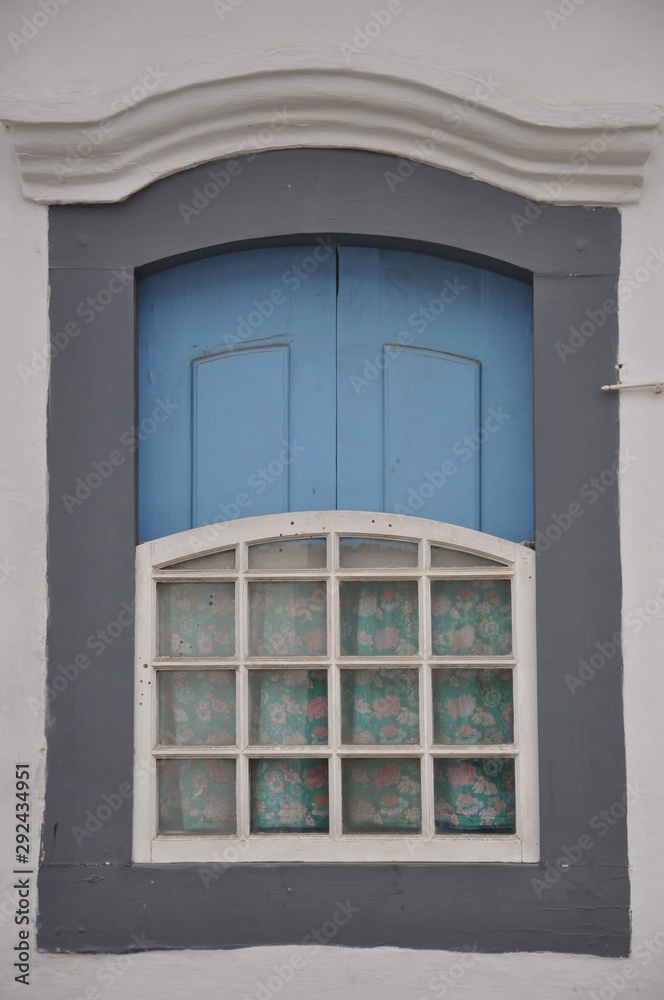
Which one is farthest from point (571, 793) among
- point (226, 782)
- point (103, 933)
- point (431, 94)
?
point (431, 94)

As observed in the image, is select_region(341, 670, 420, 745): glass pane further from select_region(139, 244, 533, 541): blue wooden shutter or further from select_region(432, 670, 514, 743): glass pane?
select_region(139, 244, 533, 541): blue wooden shutter

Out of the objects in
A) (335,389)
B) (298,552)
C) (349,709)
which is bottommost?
(349,709)

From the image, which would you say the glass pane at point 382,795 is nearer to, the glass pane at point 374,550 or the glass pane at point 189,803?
the glass pane at point 189,803

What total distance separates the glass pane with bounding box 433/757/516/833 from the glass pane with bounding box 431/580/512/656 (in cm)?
37

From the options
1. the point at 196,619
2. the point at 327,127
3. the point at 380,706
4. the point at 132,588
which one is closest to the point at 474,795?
the point at 380,706

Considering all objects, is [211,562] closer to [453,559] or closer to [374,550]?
[374,550]

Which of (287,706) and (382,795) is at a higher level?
(287,706)

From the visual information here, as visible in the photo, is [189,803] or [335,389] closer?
[189,803]

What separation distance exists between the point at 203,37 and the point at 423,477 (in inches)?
65.6

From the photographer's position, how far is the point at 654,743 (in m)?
3.04

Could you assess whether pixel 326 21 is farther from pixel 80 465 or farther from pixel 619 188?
pixel 80 465

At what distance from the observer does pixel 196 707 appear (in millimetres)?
3154

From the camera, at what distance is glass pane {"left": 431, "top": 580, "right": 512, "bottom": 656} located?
3.13 meters

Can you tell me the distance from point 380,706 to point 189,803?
72 centimetres
